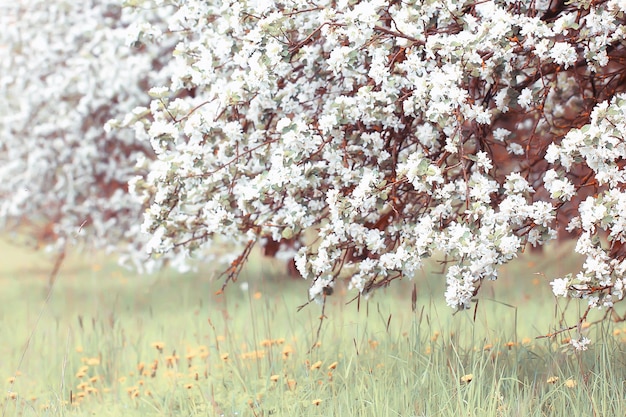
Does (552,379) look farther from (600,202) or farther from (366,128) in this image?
(366,128)

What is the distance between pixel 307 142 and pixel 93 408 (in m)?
2.50

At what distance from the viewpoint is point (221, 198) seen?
538 centimetres

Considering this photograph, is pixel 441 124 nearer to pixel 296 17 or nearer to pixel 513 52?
pixel 513 52

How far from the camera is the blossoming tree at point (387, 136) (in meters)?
4.40

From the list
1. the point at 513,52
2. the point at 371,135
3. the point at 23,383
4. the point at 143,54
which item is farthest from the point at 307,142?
the point at 143,54

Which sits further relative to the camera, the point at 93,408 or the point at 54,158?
the point at 54,158

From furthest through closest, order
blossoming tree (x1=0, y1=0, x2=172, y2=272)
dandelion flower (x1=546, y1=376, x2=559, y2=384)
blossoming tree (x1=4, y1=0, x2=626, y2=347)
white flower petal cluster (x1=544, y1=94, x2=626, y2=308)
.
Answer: blossoming tree (x1=0, y1=0, x2=172, y2=272) → dandelion flower (x1=546, y1=376, x2=559, y2=384) → blossoming tree (x1=4, y1=0, x2=626, y2=347) → white flower petal cluster (x1=544, y1=94, x2=626, y2=308)

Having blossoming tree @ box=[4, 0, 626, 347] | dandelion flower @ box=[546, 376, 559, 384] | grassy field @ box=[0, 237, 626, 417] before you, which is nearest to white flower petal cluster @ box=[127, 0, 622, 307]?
blossoming tree @ box=[4, 0, 626, 347]

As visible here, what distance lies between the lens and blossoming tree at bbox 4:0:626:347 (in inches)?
173

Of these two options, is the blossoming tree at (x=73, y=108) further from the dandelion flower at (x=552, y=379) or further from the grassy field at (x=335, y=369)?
the dandelion flower at (x=552, y=379)

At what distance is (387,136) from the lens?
17.5 ft

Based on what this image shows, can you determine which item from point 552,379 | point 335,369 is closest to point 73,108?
point 335,369

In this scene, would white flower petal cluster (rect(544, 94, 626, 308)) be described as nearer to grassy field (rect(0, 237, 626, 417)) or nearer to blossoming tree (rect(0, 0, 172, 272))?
grassy field (rect(0, 237, 626, 417))

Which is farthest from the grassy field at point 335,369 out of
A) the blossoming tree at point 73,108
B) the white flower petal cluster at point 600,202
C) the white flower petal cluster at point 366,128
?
the blossoming tree at point 73,108
